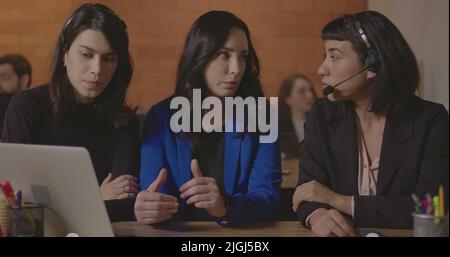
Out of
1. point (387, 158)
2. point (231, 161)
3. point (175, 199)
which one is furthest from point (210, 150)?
point (387, 158)

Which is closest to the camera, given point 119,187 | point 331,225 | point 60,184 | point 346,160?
point 60,184

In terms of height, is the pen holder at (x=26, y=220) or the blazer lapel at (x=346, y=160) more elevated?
the blazer lapel at (x=346, y=160)

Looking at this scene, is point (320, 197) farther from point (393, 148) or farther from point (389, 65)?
point (389, 65)

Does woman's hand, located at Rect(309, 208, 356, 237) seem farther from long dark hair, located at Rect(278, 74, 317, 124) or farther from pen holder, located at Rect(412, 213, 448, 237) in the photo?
long dark hair, located at Rect(278, 74, 317, 124)

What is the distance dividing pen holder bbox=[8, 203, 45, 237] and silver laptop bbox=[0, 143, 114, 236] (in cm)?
4

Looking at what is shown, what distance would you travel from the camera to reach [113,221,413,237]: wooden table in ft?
6.54

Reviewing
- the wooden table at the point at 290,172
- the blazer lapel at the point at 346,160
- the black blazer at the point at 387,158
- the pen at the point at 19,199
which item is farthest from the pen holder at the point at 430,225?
the pen at the point at 19,199

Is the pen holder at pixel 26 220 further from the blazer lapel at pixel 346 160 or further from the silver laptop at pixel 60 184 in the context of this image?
the blazer lapel at pixel 346 160

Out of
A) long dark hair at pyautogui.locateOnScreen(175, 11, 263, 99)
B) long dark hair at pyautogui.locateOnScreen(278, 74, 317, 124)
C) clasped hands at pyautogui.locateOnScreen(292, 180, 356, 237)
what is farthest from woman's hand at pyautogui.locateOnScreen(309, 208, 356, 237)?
long dark hair at pyautogui.locateOnScreen(175, 11, 263, 99)

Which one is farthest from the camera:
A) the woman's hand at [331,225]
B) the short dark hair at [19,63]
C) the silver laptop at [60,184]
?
the short dark hair at [19,63]

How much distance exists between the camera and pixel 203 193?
6.98ft

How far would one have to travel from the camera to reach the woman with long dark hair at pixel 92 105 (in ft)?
7.11

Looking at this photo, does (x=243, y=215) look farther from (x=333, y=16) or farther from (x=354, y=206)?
(x=333, y=16)

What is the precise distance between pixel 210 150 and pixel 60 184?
563 millimetres
